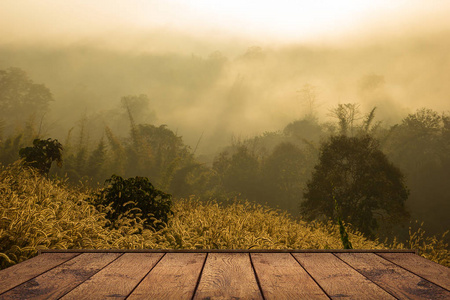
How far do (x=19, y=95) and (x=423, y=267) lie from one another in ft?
147

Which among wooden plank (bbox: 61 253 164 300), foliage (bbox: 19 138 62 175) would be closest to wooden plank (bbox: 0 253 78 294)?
wooden plank (bbox: 61 253 164 300)

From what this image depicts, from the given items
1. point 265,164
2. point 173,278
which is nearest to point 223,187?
point 265,164

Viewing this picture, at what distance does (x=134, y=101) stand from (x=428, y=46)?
37.3 metres

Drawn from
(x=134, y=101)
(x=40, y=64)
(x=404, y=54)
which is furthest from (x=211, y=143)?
(x=40, y=64)

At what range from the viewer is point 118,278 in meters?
1.57

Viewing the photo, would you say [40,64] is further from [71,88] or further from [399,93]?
[399,93]

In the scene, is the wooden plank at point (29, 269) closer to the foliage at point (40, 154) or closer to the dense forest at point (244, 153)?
the dense forest at point (244, 153)

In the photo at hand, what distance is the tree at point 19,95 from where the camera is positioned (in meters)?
37.4

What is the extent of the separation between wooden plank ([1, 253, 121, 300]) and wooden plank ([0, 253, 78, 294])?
0.04 m

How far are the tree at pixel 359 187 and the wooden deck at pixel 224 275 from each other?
416 inches

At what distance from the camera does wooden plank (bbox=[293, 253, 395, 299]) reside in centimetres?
141

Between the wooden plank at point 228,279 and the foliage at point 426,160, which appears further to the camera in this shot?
the foliage at point 426,160

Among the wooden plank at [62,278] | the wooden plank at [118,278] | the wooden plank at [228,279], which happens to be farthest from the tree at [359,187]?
the wooden plank at [62,278]

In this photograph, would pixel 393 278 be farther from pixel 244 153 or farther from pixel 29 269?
pixel 244 153
